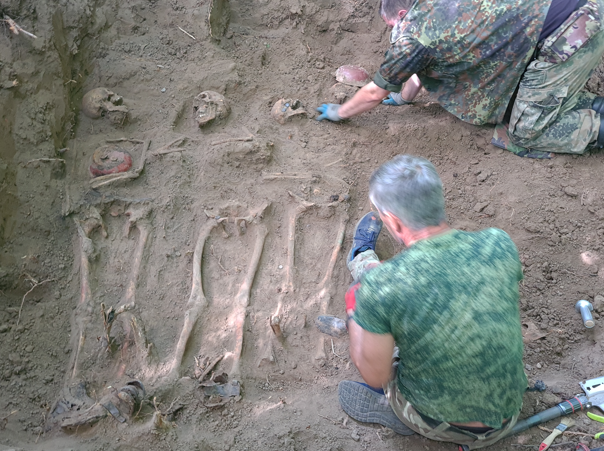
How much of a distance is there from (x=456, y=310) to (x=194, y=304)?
175 cm

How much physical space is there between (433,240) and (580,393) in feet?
4.69

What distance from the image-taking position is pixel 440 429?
6.74 ft

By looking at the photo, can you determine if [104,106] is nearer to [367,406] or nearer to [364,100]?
[364,100]

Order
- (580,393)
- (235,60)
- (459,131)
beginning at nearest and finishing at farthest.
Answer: (580,393) → (459,131) → (235,60)

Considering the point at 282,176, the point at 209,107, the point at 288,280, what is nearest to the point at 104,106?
the point at 209,107

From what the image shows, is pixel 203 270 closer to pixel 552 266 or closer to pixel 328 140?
pixel 328 140

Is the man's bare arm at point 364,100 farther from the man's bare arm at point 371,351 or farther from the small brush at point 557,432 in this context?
the small brush at point 557,432

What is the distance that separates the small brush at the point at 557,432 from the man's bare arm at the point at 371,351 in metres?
0.98

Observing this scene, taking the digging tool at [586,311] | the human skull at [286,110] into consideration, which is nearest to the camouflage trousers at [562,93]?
the digging tool at [586,311]

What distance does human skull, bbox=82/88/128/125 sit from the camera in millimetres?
3748

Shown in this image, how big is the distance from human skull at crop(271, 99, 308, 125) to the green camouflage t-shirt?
2.45m

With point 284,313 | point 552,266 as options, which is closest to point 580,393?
point 552,266

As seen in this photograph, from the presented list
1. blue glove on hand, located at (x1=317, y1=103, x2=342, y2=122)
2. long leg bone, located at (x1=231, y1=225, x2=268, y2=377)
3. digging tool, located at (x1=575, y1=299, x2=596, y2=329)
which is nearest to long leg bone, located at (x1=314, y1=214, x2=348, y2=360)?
long leg bone, located at (x1=231, y1=225, x2=268, y2=377)

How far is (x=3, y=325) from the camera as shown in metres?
2.73
